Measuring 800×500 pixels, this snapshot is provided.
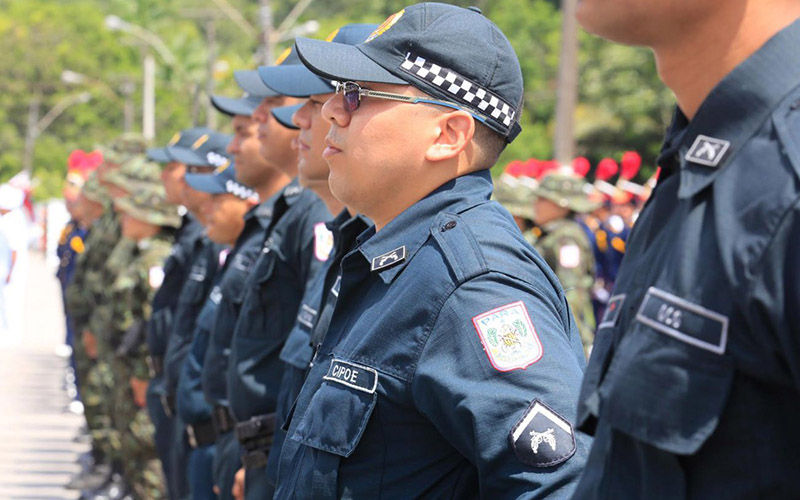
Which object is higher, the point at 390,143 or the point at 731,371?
the point at 731,371

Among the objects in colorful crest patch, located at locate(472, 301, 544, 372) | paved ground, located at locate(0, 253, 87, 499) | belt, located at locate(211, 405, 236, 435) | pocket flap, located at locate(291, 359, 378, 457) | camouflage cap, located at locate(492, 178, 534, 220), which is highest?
colorful crest patch, located at locate(472, 301, 544, 372)

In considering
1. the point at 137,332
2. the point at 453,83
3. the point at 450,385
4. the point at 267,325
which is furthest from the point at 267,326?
the point at 137,332

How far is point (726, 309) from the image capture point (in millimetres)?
1517

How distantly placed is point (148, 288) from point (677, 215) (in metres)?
7.51

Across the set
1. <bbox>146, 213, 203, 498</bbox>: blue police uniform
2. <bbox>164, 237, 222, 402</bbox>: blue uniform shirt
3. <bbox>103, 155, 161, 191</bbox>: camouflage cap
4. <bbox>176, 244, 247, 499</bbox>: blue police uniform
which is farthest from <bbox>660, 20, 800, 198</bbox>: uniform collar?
<bbox>103, 155, 161, 191</bbox>: camouflage cap

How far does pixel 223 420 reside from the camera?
202 inches

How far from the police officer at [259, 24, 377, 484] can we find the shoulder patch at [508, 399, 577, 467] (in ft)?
3.27

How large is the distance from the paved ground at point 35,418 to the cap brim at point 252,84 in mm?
5705

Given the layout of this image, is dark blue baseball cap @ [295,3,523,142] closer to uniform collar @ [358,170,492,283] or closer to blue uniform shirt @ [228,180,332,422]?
uniform collar @ [358,170,492,283]

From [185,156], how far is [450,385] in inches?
222

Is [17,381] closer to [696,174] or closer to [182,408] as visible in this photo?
[182,408]

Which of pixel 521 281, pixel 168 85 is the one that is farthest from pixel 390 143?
pixel 168 85

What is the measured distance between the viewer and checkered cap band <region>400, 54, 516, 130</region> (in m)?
2.85

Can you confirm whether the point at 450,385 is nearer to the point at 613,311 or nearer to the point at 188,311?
the point at 613,311
